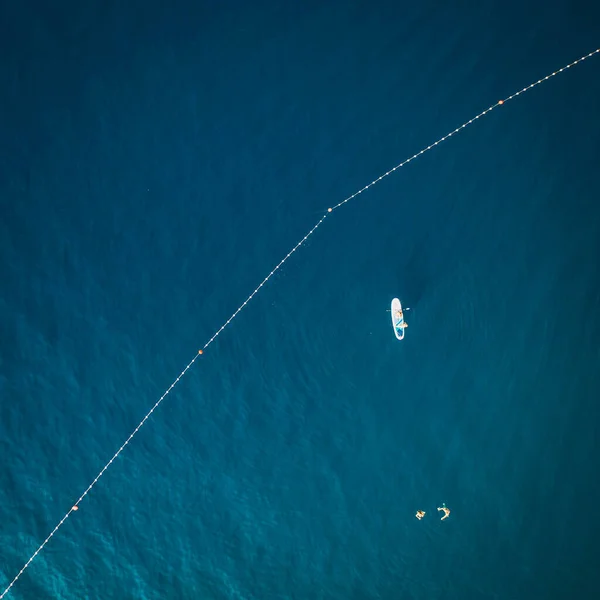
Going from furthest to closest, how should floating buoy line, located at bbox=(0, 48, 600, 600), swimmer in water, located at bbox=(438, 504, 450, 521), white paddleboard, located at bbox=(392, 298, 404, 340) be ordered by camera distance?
swimmer in water, located at bbox=(438, 504, 450, 521)
white paddleboard, located at bbox=(392, 298, 404, 340)
floating buoy line, located at bbox=(0, 48, 600, 600)

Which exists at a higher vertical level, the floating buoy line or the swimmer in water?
the floating buoy line

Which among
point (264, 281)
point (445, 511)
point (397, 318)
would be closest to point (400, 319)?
point (397, 318)

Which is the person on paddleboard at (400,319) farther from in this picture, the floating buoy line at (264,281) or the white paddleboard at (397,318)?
the floating buoy line at (264,281)

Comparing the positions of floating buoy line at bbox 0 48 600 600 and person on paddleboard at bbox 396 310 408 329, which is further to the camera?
person on paddleboard at bbox 396 310 408 329

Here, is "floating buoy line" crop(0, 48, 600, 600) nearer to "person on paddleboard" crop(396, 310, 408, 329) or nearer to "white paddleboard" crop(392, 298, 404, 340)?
"white paddleboard" crop(392, 298, 404, 340)

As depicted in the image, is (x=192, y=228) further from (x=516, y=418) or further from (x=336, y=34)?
(x=516, y=418)

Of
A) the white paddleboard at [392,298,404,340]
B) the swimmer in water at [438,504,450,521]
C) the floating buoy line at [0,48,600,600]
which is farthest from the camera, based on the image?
the swimmer in water at [438,504,450,521]

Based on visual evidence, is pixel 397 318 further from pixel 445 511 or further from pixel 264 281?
pixel 445 511

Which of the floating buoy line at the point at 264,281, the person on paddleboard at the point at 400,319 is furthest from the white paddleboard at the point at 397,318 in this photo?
the floating buoy line at the point at 264,281

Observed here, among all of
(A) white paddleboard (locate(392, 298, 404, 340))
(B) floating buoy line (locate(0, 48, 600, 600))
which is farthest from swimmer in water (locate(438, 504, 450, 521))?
(B) floating buoy line (locate(0, 48, 600, 600))
